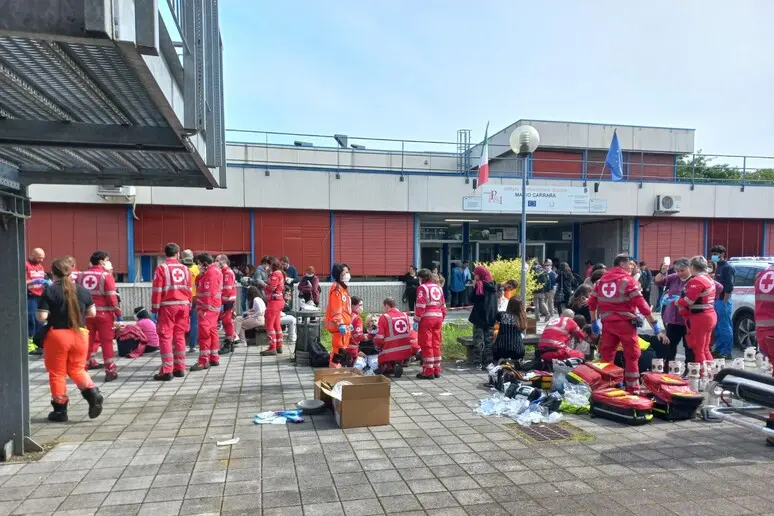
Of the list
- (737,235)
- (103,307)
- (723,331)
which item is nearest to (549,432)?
(723,331)

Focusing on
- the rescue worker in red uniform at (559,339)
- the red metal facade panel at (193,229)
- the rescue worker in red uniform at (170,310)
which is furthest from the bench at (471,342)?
the red metal facade panel at (193,229)

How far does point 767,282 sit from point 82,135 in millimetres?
6653

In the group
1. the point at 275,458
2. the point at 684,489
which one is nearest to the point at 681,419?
the point at 684,489

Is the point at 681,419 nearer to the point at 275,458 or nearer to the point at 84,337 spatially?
the point at 275,458

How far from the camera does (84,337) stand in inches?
212

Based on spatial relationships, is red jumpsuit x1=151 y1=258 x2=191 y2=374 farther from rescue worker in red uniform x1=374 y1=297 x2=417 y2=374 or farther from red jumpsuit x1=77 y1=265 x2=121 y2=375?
rescue worker in red uniform x1=374 y1=297 x2=417 y2=374

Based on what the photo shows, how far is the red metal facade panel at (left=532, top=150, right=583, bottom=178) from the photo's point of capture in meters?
20.2

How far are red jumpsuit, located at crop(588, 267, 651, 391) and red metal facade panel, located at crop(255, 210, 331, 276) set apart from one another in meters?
10.5

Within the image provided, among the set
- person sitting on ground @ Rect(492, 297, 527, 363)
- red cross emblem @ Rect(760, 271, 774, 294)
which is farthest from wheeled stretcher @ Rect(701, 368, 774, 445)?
person sitting on ground @ Rect(492, 297, 527, 363)

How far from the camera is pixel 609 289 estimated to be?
636 centimetres

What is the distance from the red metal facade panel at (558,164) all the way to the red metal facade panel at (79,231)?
15.1m

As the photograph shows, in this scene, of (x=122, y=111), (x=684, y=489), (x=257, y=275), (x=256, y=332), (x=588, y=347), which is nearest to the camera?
(x=122, y=111)

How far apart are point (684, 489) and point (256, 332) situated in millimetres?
8279

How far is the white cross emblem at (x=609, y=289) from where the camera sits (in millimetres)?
6309
